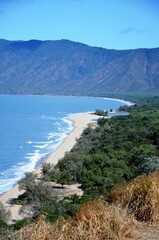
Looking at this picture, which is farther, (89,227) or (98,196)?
(98,196)

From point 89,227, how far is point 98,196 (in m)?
5.03

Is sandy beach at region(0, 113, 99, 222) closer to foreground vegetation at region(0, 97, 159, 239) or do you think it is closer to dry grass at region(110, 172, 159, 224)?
foreground vegetation at region(0, 97, 159, 239)

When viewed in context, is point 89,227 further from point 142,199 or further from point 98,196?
point 98,196

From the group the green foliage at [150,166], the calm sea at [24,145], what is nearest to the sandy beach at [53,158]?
the calm sea at [24,145]

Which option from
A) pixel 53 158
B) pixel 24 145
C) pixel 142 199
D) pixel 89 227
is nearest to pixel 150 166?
pixel 142 199

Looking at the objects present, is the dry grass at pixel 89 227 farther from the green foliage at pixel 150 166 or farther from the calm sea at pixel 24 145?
the calm sea at pixel 24 145

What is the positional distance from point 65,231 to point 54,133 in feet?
200

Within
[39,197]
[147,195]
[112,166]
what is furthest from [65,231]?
[112,166]

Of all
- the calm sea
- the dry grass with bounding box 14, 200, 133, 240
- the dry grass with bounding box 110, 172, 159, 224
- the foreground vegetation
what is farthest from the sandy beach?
the dry grass with bounding box 14, 200, 133, 240

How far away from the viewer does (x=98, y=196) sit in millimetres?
10359

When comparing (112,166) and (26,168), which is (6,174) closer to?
(26,168)

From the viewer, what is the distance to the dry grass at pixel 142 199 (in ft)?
20.5

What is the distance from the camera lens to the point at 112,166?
30.6 metres

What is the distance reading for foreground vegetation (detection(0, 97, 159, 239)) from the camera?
17.5 ft
